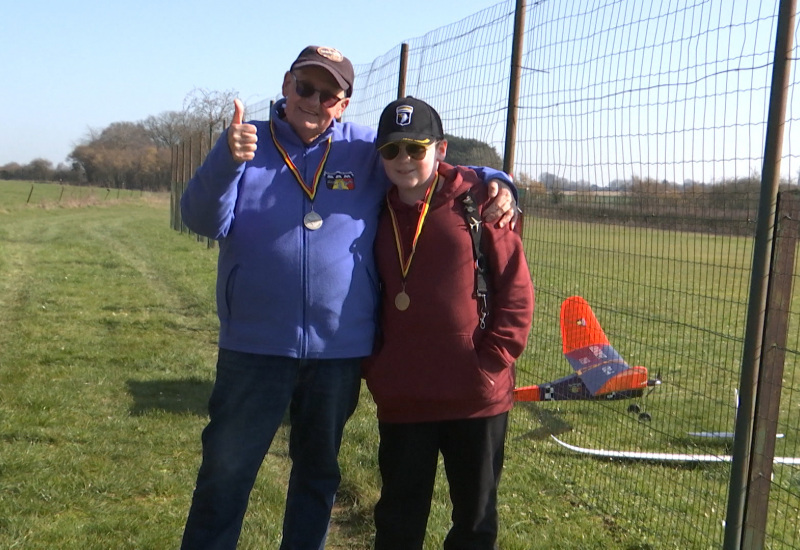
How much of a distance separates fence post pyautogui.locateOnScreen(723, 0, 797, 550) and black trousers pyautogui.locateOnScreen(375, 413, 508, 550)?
0.93 m

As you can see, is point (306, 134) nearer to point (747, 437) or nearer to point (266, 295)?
point (266, 295)

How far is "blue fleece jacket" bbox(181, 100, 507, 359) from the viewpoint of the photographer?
2922 millimetres

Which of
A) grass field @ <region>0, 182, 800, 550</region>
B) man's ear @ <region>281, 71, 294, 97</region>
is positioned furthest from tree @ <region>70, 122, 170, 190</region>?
man's ear @ <region>281, 71, 294, 97</region>

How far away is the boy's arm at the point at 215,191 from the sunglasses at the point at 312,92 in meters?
0.32

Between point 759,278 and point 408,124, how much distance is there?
54.3 inches

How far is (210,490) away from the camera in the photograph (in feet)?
10.0

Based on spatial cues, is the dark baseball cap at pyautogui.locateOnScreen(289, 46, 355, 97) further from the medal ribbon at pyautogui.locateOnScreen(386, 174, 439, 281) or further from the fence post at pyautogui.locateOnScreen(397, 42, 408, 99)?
the fence post at pyautogui.locateOnScreen(397, 42, 408, 99)

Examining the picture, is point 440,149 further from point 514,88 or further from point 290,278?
point 514,88

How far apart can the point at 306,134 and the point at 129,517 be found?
2.13 m

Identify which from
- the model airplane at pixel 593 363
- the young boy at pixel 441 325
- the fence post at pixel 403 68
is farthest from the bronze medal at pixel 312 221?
the fence post at pixel 403 68

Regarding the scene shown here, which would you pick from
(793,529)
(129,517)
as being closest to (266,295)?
(129,517)

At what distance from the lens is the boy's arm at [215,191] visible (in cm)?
278

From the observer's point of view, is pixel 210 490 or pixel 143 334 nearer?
pixel 210 490

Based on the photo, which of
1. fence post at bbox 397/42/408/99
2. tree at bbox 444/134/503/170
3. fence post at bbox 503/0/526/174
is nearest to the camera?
fence post at bbox 503/0/526/174
